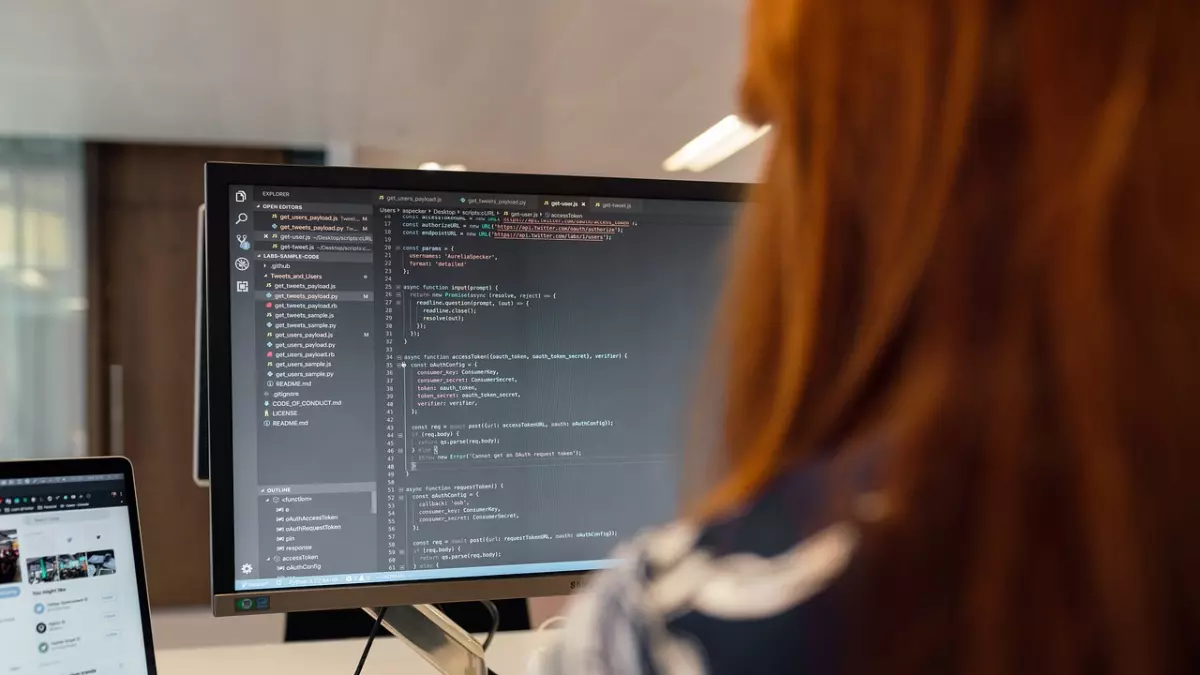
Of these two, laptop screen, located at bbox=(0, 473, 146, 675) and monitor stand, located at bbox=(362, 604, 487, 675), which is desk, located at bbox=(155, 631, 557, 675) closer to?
monitor stand, located at bbox=(362, 604, 487, 675)

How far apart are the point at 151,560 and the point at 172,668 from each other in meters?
3.54

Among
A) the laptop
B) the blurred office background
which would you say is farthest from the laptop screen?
the blurred office background

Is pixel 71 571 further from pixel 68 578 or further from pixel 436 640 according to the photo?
pixel 436 640

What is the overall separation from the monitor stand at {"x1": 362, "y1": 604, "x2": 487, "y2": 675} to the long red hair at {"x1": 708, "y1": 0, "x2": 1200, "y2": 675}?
535mm

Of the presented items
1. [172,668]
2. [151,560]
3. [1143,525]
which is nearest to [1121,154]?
[1143,525]

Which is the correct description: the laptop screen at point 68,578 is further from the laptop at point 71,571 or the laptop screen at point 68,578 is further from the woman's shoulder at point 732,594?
the woman's shoulder at point 732,594

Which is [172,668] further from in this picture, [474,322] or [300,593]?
[474,322]

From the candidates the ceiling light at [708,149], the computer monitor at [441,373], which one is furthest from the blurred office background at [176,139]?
the computer monitor at [441,373]

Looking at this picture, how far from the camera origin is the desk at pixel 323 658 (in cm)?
80

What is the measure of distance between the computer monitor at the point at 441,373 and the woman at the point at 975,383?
40 centimetres

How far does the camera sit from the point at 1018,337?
0.83 feet

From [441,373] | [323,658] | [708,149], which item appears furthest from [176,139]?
[441,373]

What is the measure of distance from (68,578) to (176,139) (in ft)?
12.8

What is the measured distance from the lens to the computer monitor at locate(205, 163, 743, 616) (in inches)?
25.4
